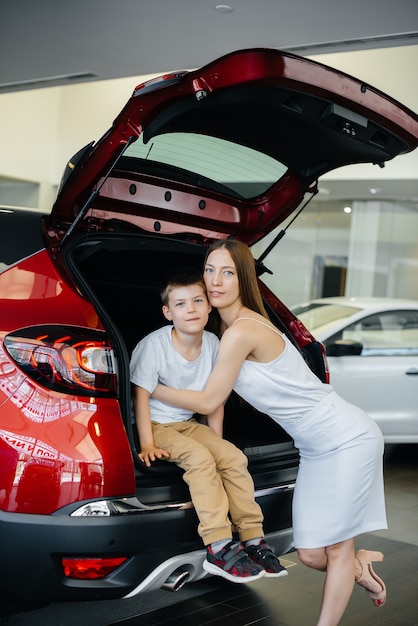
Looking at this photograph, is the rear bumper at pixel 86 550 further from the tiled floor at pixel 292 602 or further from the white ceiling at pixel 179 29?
the white ceiling at pixel 179 29

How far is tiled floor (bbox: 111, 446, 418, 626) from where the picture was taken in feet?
10.2

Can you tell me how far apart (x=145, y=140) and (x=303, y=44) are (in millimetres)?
4107

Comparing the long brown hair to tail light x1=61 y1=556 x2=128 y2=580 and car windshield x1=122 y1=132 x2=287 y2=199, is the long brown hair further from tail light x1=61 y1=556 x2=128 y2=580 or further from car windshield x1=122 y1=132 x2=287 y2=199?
tail light x1=61 y1=556 x2=128 y2=580

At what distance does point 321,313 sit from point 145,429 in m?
3.91

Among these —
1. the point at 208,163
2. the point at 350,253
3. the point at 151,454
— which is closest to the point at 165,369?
the point at 151,454

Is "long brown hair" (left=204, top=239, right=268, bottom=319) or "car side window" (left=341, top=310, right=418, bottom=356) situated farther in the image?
"car side window" (left=341, top=310, right=418, bottom=356)

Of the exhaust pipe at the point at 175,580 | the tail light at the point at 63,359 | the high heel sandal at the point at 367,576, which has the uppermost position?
the tail light at the point at 63,359

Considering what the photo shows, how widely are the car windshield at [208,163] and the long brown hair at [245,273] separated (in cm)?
43

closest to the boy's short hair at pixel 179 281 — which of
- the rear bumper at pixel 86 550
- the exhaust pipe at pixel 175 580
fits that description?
the rear bumper at pixel 86 550

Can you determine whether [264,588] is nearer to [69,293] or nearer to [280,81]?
[69,293]

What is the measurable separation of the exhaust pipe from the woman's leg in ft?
1.72

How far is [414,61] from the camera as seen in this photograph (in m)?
8.43

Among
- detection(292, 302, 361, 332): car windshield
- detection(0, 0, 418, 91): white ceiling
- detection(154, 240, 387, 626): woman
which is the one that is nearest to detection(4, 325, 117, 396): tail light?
detection(154, 240, 387, 626): woman

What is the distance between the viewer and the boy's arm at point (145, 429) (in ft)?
8.39
